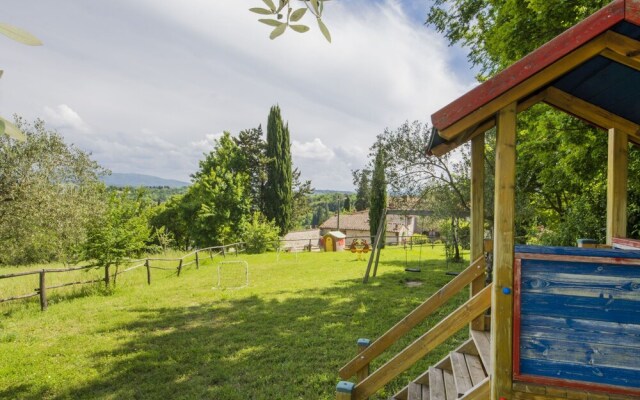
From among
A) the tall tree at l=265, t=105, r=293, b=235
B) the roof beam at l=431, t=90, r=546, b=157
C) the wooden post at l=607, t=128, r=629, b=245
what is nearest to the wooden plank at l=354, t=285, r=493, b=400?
the roof beam at l=431, t=90, r=546, b=157

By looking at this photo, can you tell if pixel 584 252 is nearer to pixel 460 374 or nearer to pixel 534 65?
pixel 534 65

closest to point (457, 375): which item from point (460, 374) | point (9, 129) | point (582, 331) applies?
point (460, 374)

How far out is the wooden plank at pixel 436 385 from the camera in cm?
360

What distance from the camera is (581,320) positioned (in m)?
2.41

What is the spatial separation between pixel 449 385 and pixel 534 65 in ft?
11.0

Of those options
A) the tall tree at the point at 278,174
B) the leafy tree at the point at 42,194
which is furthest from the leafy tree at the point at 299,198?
the leafy tree at the point at 42,194

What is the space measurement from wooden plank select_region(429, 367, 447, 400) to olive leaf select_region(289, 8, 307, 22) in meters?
3.84

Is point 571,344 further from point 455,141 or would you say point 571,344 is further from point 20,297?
point 20,297

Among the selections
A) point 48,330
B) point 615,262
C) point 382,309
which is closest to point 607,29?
point 615,262

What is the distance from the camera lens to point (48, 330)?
8.42 m

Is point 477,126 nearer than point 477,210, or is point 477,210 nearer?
point 477,126

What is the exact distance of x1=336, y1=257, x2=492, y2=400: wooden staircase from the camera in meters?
3.05

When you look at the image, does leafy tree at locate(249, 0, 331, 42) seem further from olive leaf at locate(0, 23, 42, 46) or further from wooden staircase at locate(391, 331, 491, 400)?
wooden staircase at locate(391, 331, 491, 400)

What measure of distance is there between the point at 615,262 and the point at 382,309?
7640mm
